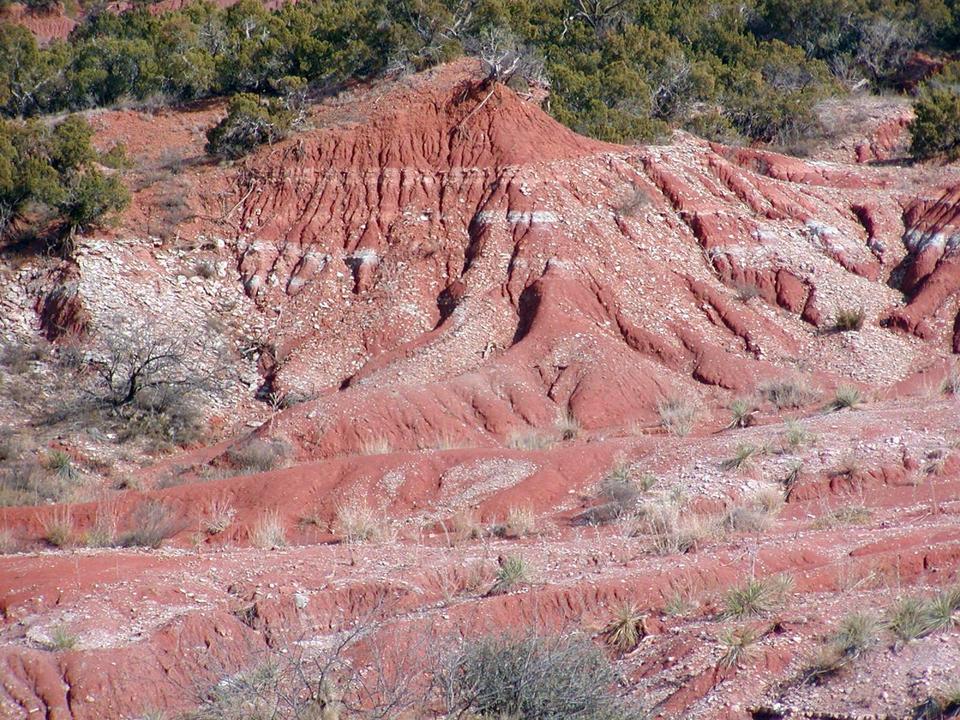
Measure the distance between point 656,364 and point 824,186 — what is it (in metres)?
9.26

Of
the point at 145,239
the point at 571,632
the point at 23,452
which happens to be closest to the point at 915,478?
the point at 571,632

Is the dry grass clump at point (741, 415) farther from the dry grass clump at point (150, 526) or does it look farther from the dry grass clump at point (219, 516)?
the dry grass clump at point (150, 526)

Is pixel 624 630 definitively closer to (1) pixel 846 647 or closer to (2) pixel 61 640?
(1) pixel 846 647

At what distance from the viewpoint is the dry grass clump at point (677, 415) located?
2108 centimetres

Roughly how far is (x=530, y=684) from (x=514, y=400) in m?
15.1

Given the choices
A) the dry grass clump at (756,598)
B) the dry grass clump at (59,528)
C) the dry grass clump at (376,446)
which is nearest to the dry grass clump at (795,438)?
the dry grass clump at (756,598)

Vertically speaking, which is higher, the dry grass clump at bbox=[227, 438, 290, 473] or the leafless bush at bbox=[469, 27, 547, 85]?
the leafless bush at bbox=[469, 27, 547, 85]

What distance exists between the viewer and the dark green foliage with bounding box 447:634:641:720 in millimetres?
8477

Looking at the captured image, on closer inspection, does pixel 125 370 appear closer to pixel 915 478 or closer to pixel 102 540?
pixel 102 540

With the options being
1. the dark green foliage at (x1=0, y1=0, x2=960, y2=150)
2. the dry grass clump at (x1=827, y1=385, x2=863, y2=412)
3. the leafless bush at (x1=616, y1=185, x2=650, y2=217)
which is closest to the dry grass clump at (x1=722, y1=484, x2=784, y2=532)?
the dry grass clump at (x1=827, y1=385, x2=863, y2=412)

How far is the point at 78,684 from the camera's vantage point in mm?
9891

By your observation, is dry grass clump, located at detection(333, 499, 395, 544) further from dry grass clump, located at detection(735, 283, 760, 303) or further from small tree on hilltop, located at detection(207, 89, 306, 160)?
small tree on hilltop, located at detection(207, 89, 306, 160)

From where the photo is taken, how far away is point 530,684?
8.52 metres

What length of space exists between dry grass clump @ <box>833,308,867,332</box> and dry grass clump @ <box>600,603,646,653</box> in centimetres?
1766
